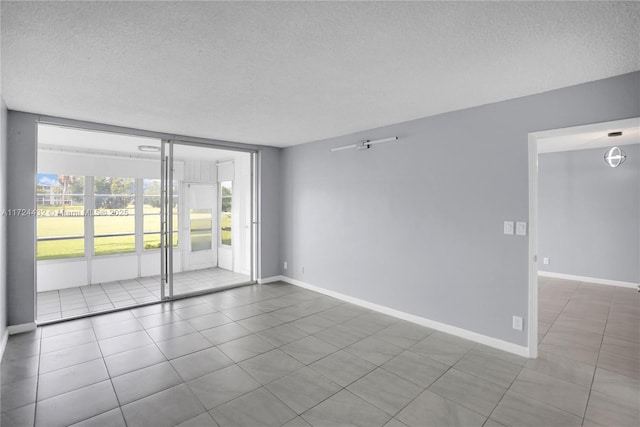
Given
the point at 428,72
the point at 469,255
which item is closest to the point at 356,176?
the point at 469,255

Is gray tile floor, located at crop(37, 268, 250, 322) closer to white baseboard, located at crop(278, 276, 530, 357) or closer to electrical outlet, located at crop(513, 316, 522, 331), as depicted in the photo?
white baseboard, located at crop(278, 276, 530, 357)

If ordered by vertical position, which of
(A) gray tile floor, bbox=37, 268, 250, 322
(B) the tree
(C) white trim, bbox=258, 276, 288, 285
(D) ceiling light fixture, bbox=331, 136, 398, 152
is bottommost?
(A) gray tile floor, bbox=37, 268, 250, 322

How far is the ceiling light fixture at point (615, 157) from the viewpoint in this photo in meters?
5.50

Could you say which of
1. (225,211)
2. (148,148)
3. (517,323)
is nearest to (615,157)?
(517,323)

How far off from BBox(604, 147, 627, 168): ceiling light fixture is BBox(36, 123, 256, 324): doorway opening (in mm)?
6422

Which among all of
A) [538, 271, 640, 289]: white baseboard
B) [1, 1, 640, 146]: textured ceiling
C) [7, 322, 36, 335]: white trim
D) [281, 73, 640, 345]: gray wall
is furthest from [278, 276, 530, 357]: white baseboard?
[538, 271, 640, 289]: white baseboard

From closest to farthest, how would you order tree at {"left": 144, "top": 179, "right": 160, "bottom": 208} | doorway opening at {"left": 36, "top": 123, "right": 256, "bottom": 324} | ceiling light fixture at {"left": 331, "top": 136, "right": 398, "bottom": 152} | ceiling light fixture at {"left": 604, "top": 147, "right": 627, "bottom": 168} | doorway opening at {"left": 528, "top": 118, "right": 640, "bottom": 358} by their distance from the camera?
ceiling light fixture at {"left": 331, "top": 136, "right": 398, "bottom": 152} → doorway opening at {"left": 36, "top": 123, "right": 256, "bottom": 324} → doorway opening at {"left": 528, "top": 118, "right": 640, "bottom": 358} → ceiling light fixture at {"left": 604, "top": 147, "right": 627, "bottom": 168} → tree at {"left": 144, "top": 179, "right": 160, "bottom": 208}

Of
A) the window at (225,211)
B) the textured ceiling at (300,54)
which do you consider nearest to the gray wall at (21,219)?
the textured ceiling at (300,54)

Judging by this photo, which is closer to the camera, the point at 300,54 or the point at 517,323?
the point at 300,54

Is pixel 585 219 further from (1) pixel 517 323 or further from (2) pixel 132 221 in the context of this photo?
(2) pixel 132 221

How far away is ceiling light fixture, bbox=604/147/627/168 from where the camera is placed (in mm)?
5504

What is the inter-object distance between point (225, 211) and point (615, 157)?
7660mm

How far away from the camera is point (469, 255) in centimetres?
349

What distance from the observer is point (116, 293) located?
207 inches
